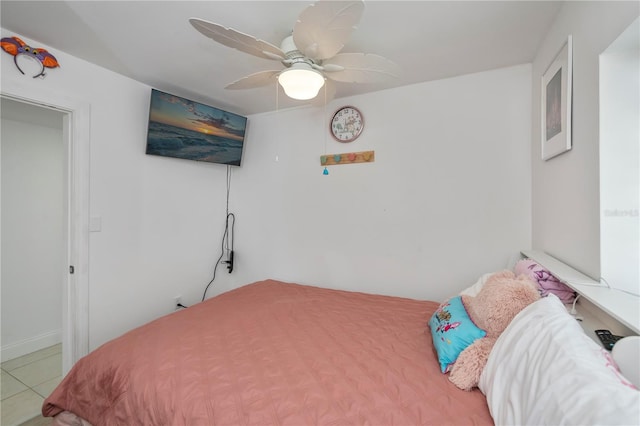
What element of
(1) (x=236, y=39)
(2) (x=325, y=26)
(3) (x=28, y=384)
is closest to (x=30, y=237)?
(3) (x=28, y=384)

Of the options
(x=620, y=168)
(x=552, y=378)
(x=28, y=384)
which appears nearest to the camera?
(x=552, y=378)

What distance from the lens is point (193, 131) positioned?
254cm

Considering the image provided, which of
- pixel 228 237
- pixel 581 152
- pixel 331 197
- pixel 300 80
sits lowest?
pixel 228 237

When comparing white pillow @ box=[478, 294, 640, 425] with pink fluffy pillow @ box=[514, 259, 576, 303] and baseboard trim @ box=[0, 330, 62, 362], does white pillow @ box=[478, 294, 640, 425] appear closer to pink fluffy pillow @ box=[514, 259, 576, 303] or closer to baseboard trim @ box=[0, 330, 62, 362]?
pink fluffy pillow @ box=[514, 259, 576, 303]

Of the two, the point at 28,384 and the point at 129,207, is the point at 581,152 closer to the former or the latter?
the point at 129,207

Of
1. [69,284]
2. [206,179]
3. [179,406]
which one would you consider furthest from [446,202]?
[69,284]

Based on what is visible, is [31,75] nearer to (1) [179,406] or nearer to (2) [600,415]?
(1) [179,406]

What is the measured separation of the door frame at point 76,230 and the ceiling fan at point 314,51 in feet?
3.85

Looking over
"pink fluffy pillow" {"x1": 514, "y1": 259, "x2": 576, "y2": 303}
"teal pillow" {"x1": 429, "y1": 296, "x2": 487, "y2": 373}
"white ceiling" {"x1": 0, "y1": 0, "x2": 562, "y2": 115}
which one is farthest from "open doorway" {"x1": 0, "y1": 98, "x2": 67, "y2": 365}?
"pink fluffy pillow" {"x1": 514, "y1": 259, "x2": 576, "y2": 303}

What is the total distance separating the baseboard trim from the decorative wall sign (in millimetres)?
3211

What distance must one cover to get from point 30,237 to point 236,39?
301cm

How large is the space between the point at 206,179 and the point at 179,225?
56 centimetres

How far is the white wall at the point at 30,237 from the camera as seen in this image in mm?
2553

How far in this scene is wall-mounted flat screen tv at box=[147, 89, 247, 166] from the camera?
7.51 ft
